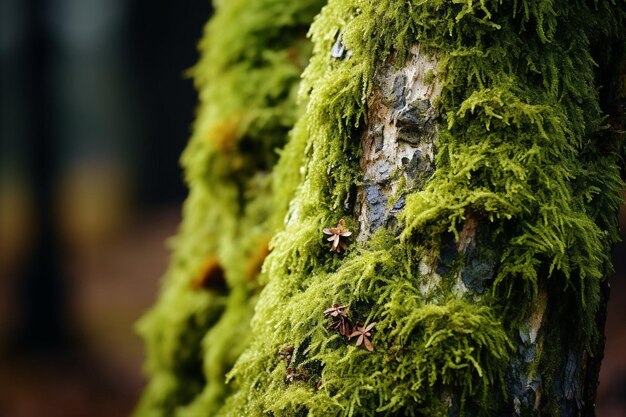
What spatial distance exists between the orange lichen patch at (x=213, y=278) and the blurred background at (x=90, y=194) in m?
3.06

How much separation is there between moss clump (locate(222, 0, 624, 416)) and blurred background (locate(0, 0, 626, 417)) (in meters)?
3.07

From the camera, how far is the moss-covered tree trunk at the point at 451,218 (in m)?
1.48

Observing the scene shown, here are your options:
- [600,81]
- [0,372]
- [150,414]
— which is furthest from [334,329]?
[0,372]

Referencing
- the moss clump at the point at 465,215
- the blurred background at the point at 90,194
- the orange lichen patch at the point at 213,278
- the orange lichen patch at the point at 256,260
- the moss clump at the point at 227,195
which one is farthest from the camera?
the blurred background at the point at 90,194

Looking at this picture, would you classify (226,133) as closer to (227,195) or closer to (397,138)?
(227,195)

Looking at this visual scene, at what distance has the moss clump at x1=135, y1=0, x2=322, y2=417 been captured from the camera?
8.57ft

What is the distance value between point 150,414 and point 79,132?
15.2 metres

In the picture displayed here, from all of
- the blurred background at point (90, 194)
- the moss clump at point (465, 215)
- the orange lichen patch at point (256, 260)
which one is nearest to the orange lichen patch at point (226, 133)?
the orange lichen patch at point (256, 260)

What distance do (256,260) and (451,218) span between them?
120 cm

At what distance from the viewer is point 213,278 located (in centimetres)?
285

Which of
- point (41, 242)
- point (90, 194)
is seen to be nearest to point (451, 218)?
point (41, 242)

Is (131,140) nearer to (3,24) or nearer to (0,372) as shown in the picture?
(3,24)

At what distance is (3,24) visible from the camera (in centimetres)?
1152

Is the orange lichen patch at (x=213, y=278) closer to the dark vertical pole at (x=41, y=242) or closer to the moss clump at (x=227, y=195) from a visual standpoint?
the moss clump at (x=227, y=195)
